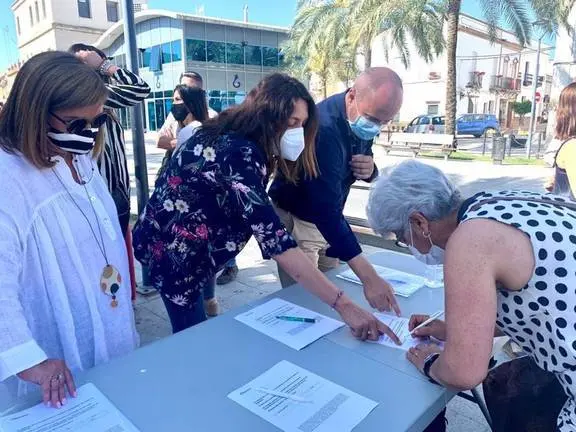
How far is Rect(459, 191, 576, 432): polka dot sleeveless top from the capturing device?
1050 millimetres

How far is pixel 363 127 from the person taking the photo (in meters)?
2.11

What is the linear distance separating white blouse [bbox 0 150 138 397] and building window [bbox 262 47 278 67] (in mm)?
28420

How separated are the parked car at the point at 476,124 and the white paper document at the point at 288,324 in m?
22.2

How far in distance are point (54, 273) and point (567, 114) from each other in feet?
9.43

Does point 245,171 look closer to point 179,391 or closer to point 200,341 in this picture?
point 200,341

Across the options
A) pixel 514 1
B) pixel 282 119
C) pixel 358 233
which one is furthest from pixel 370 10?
pixel 282 119

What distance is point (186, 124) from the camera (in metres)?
3.49

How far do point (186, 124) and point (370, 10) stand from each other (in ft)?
38.9

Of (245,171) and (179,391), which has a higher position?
(245,171)

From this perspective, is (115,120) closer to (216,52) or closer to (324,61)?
(324,61)

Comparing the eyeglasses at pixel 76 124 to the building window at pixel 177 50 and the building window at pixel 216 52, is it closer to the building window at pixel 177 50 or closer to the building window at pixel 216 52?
the building window at pixel 177 50

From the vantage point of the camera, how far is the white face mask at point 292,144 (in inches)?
65.8

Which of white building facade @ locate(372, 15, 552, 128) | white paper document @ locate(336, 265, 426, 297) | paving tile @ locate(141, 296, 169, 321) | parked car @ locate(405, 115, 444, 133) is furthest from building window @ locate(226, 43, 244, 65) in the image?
white paper document @ locate(336, 265, 426, 297)

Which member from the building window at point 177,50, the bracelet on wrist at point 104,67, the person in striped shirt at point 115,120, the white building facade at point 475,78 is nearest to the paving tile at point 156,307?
the person in striped shirt at point 115,120
